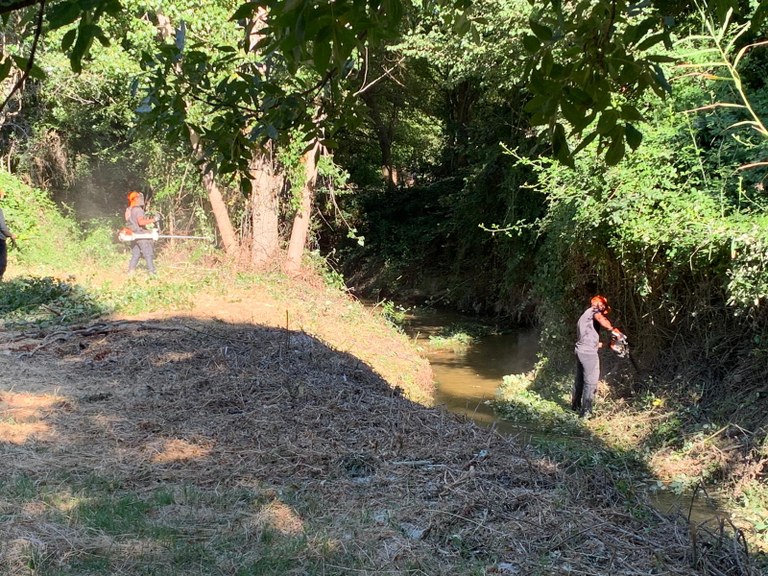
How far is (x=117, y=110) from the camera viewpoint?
55.2ft

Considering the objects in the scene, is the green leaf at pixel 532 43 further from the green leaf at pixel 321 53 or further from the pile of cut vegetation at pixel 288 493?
the pile of cut vegetation at pixel 288 493

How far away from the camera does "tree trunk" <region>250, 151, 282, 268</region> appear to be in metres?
15.6

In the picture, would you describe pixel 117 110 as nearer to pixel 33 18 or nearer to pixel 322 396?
pixel 322 396

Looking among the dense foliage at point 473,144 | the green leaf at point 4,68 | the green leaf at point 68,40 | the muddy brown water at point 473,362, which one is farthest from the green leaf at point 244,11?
the muddy brown water at point 473,362

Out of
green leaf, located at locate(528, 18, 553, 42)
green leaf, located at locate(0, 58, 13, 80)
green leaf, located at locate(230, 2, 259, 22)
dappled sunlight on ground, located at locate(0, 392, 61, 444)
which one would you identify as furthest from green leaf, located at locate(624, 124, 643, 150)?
dappled sunlight on ground, located at locate(0, 392, 61, 444)

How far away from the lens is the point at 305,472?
4797mm

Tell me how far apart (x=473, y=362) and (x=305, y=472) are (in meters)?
10.7

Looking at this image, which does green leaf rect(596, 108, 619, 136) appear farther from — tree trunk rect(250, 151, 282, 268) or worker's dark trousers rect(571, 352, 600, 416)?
tree trunk rect(250, 151, 282, 268)

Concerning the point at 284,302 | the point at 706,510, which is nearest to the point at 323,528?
the point at 706,510

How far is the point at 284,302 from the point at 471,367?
4.19m

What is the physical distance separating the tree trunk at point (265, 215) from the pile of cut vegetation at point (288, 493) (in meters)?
8.49

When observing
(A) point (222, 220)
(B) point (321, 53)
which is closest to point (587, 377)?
(A) point (222, 220)

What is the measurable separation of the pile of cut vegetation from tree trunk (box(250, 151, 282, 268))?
27.8ft

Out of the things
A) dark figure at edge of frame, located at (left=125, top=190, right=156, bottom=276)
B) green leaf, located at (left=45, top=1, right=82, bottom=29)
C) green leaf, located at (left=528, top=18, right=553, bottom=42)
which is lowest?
dark figure at edge of frame, located at (left=125, top=190, right=156, bottom=276)
